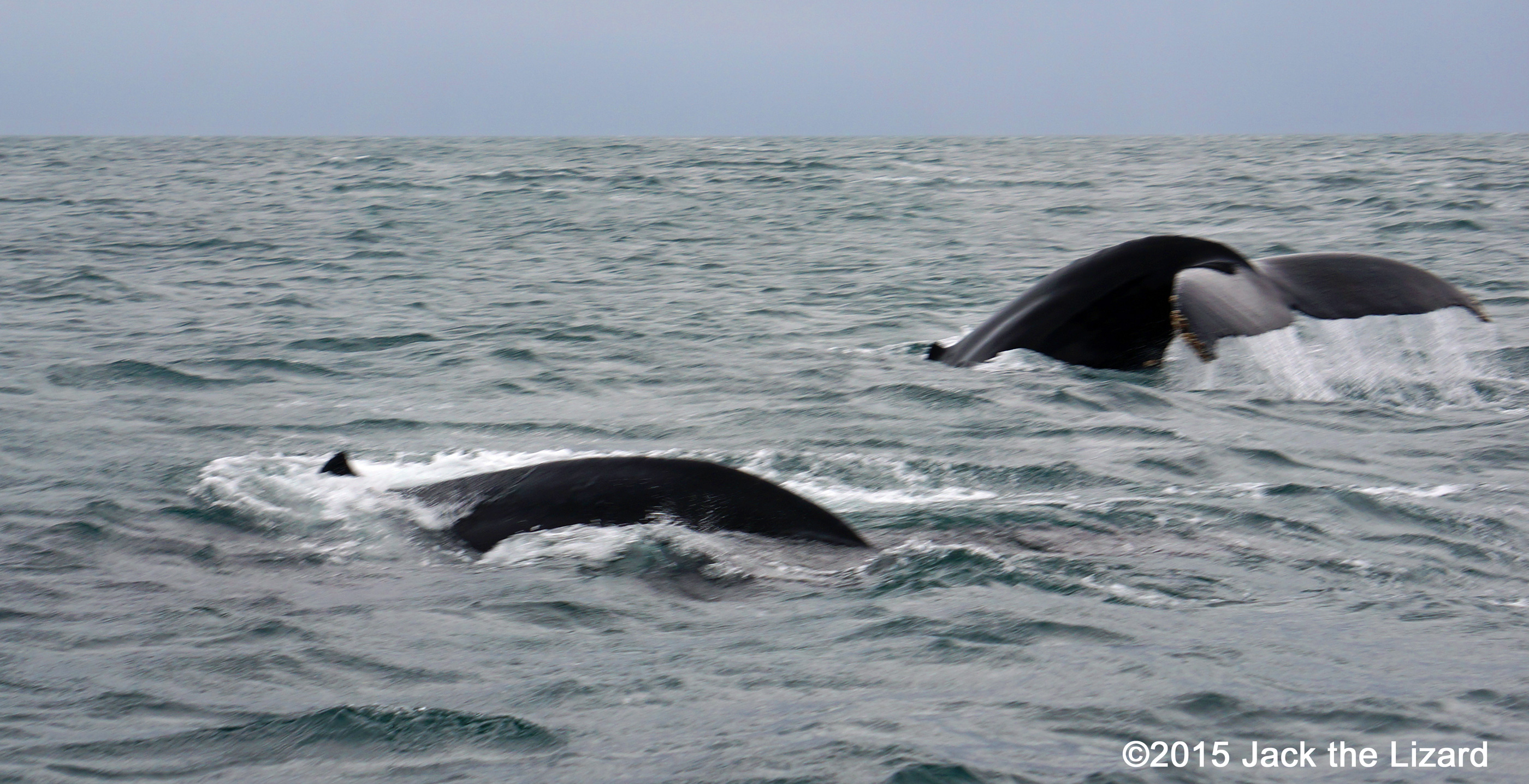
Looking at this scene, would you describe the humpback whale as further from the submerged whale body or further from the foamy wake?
the submerged whale body

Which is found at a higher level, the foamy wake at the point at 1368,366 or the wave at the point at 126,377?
the foamy wake at the point at 1368,366

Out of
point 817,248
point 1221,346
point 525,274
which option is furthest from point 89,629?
point 817,248

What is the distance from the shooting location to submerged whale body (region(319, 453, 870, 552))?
5.23m

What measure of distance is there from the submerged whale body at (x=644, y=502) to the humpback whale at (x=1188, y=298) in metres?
3.48

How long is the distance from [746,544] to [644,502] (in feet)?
1.31

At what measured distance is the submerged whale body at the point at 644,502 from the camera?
5.23 metres

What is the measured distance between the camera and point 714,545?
5.26 metres

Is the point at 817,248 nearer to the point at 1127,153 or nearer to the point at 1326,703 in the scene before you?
the point at 1326,703
